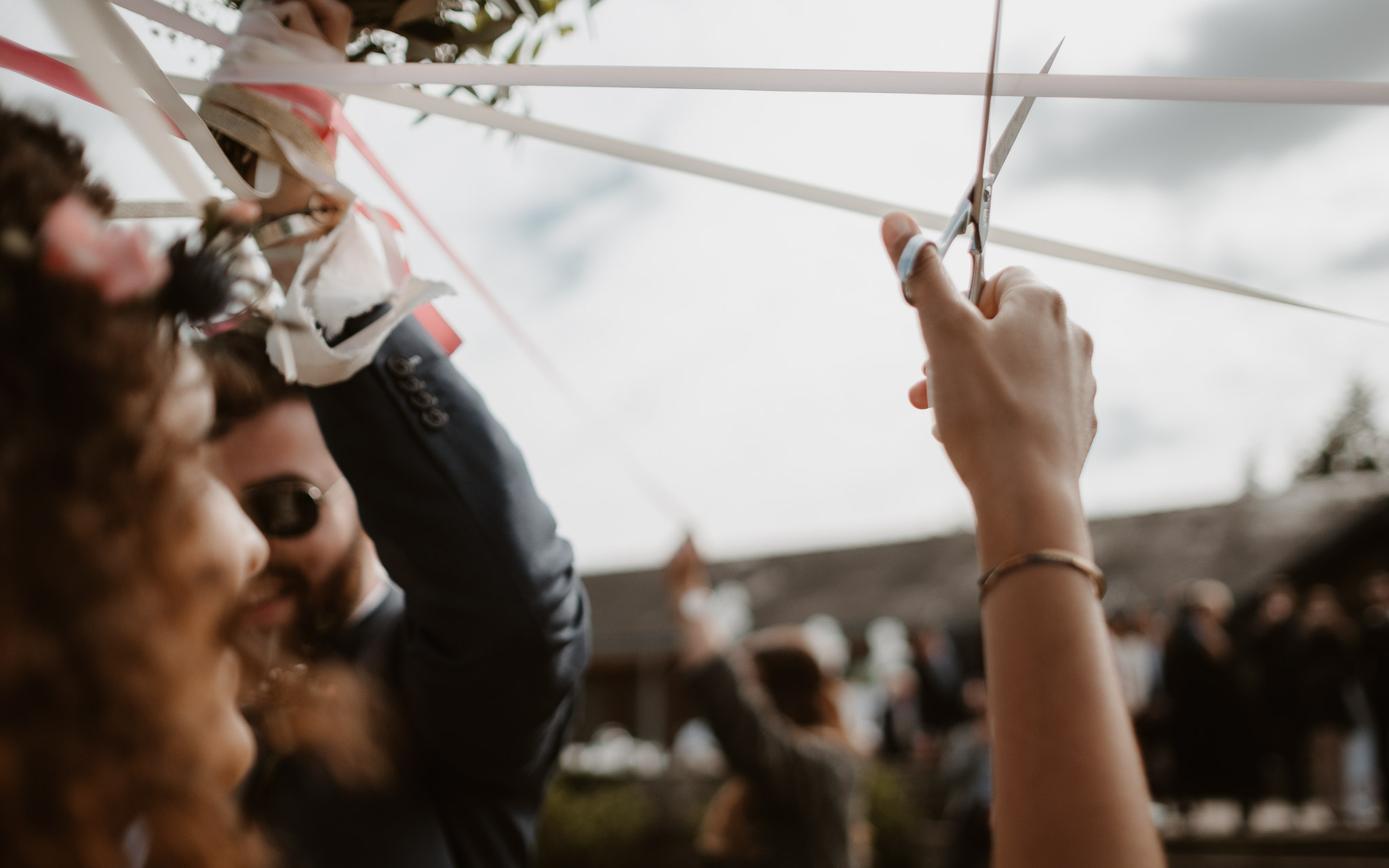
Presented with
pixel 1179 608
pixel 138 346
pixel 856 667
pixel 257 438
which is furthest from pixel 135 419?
pixel 856 667

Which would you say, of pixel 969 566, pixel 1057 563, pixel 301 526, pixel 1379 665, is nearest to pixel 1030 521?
pixel 1057 563

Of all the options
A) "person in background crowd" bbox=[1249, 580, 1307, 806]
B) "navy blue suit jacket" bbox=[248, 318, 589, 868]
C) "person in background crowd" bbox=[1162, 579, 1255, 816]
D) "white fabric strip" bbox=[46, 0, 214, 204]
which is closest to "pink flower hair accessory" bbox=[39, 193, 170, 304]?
"white fabric strip" bbox=[46, 0, 214, 204]

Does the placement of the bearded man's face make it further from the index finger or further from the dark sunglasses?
the index finger

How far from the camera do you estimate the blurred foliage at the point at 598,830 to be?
48.0ft

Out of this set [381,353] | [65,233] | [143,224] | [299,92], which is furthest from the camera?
[381,353]

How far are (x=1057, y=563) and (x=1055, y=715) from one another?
Result: 140 millimetres

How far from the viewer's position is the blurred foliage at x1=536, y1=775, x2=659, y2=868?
576 inches

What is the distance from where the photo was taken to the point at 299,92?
4.02ft

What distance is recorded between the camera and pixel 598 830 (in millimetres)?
14734

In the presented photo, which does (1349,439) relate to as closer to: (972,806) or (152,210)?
(972,806)

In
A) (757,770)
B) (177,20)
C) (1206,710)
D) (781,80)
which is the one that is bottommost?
(1206,710)

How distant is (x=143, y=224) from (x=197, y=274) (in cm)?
7

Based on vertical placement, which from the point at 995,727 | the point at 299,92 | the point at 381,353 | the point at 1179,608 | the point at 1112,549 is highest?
the point at 299,92

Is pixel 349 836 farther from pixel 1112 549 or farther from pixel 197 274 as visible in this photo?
pixel 1112 549
